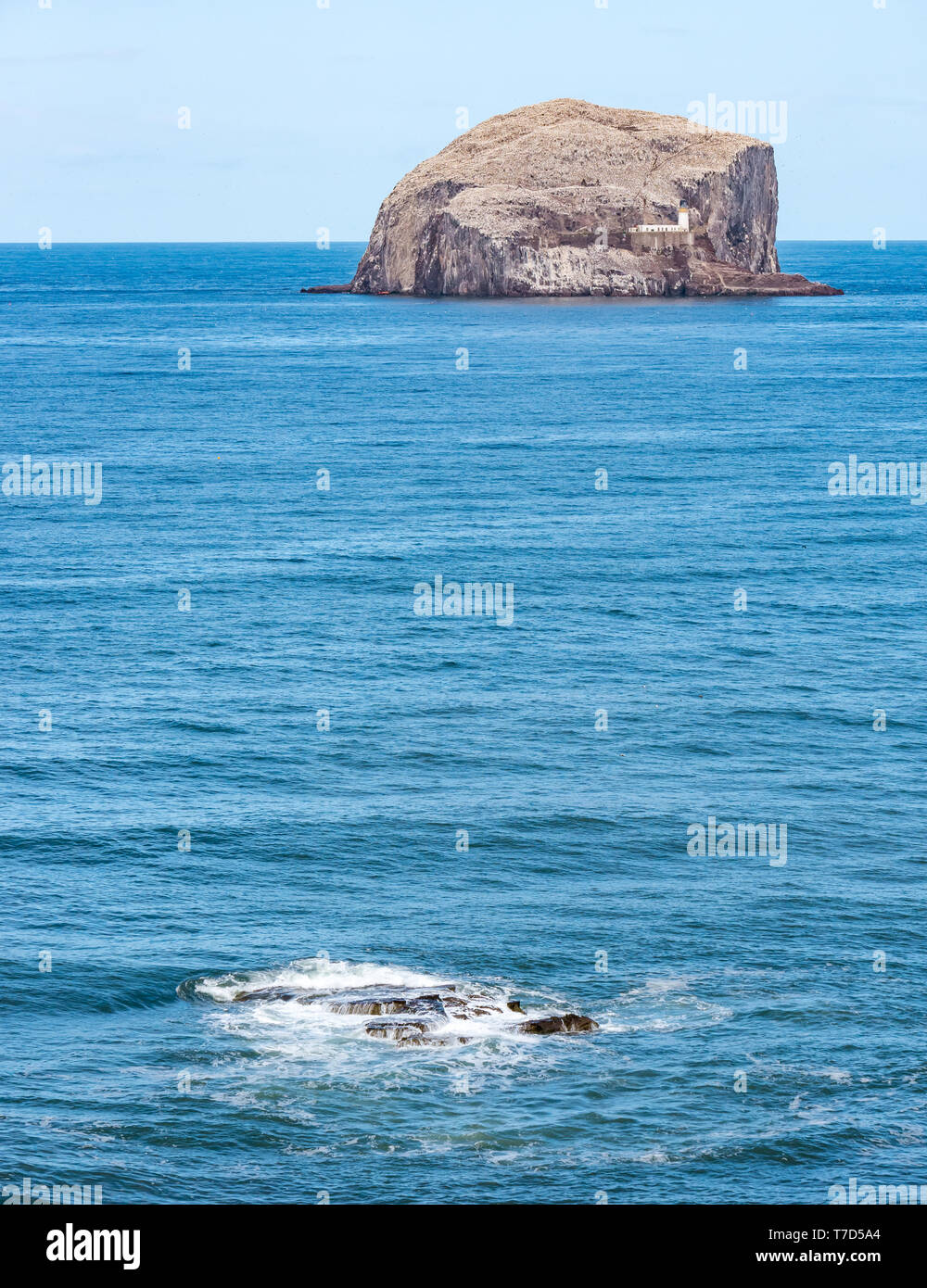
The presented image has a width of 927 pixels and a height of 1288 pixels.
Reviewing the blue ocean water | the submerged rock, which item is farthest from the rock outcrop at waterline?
the blue ocean water

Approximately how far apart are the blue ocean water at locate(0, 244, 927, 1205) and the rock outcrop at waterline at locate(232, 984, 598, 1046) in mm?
739

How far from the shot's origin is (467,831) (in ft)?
221

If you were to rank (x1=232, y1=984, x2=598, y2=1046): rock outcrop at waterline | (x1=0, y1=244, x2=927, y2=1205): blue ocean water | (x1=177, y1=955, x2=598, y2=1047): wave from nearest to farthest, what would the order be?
(x1=0, y1=244, x2=927, y2=1205): blue ocean water < (x1=232, y1=984, x2=598, y2=1046): rock outcrop at waterline < (x1=177, y1=955, x2=598, y2=1047): wave

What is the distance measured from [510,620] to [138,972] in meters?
45.2

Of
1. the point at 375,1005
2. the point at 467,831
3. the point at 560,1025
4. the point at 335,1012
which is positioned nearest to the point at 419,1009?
the point at 375,1005

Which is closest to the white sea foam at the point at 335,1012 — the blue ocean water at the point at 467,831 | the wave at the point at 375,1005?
the wave at the point at 375,1005

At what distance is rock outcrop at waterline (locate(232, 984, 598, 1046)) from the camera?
50344 mm

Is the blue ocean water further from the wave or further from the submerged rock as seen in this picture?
the submerged rock

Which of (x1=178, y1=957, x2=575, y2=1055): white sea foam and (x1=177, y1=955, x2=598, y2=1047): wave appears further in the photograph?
(x1=177, y1=955, x2=598, y2=1047): wave

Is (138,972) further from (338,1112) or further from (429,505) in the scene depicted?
(429,505)

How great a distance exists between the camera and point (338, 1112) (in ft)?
150

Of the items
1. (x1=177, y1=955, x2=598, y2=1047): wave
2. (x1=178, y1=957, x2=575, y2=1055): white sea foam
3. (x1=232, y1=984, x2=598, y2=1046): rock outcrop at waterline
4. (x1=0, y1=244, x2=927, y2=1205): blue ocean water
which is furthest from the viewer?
(x1=177, y1=955, x2=598, y2=1047): wave

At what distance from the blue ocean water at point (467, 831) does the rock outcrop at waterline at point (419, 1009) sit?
2.42ft

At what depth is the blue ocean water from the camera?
45125 mm
